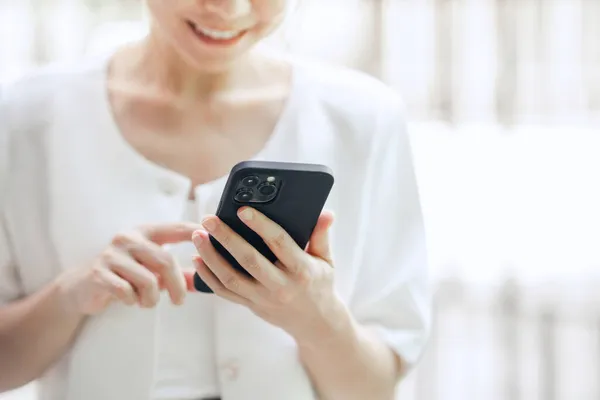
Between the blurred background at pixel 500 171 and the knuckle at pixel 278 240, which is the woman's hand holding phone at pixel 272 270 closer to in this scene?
the knuckle at pixel 278 240

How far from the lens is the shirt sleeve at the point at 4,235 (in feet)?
2.43

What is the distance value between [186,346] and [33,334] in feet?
0.48

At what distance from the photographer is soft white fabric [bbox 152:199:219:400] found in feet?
2.43

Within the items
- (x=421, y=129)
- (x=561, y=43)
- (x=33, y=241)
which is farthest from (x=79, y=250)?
(x=561, y=43)

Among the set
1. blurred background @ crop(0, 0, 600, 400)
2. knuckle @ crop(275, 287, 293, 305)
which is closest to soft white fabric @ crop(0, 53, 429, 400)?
knuckle @ crop(275, 287, 293, 305)

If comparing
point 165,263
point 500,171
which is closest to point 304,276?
point 165,263

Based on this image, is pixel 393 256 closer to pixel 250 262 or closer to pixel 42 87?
pixel 250 262

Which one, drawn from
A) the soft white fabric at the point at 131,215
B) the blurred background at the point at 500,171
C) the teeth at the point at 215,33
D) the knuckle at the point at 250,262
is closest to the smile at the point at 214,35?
the teeth at the point at 215,33

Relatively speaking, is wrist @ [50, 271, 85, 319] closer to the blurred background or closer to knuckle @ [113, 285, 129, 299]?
knuckle @ [113, 285, 129, 299]

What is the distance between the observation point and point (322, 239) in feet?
2.05

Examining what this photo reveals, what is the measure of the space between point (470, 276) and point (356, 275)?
0.45 metres

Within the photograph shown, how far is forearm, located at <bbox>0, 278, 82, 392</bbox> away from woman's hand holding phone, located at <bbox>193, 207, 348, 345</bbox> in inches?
6.6

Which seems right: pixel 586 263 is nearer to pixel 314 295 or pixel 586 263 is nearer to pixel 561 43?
pixel 561 43

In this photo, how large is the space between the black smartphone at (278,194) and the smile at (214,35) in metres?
0.18
